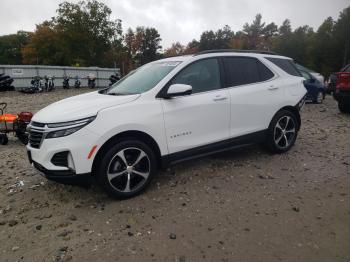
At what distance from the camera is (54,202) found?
13.1ft

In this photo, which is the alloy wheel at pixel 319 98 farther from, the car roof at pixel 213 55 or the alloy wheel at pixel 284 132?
the car roof at pixel 213 55

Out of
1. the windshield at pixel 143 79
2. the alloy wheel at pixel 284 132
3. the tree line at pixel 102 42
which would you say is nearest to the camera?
the windshield at pixel 143 79

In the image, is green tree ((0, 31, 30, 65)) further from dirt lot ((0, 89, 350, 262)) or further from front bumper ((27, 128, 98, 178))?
front bumper ((27, 128, 98, 178))

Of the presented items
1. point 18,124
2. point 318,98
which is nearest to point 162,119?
point 18,124

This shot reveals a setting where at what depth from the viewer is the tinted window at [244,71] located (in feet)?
15.7

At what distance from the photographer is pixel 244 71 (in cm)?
498

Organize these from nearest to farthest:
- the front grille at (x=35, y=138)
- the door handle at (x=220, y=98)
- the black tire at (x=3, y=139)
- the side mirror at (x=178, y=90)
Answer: the front grille at (x=35, y=138) < the side mirror at (x=178, y=90) < the door handle at (x=220, y=98) < the black tire at (x=3, y=139)

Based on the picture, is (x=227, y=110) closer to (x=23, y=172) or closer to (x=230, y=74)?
(x=230, y=74)

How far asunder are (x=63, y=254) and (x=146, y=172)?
4.75 feet

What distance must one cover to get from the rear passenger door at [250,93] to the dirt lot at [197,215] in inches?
28.6

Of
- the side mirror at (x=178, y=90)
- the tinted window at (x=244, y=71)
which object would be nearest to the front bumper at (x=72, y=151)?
the side mirror at (x=178, y=90)

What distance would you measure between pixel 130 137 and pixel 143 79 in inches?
43.8

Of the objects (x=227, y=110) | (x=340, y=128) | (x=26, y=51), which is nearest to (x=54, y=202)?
(x=227, y=110)

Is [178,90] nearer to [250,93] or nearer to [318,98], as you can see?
[250,93]
